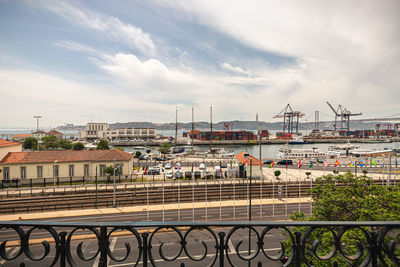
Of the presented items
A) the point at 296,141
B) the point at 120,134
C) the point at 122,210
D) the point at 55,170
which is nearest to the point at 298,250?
the point at 122,210

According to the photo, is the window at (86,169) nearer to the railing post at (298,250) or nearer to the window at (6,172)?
the window at (6,172)

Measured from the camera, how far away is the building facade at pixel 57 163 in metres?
23.0

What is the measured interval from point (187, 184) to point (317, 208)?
15955 millimetres

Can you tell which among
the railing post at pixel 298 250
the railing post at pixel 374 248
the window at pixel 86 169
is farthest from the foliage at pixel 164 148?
the railing post at pixel 374 248

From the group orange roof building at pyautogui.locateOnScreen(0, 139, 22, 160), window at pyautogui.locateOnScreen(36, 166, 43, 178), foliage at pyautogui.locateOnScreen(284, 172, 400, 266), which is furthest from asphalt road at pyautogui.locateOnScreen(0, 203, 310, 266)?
orange roof building at pyautogui.locateOnScreen(0, 139, 22, 160)

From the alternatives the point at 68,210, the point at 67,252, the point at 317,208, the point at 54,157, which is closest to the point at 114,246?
the point at 68,210

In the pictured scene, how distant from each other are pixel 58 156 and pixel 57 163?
1.08 m

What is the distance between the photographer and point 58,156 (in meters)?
24.6

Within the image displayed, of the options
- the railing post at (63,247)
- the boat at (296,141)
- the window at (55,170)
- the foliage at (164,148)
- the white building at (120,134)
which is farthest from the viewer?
the white building at (120,134)

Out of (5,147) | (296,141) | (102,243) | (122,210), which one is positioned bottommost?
(122,210)

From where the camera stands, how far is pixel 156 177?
1059 inches

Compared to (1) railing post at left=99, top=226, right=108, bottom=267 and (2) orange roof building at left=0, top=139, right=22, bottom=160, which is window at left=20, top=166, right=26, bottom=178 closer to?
(2) orange roof building at left=0, top=139, right=22, bottom=160

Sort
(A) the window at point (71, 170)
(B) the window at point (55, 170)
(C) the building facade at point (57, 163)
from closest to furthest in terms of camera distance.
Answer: (C) the building facade at point (57, 163) < (B) the window at point (55, 170) < (A) the window at point (71, 170)

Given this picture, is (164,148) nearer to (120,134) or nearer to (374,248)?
(374,248)
